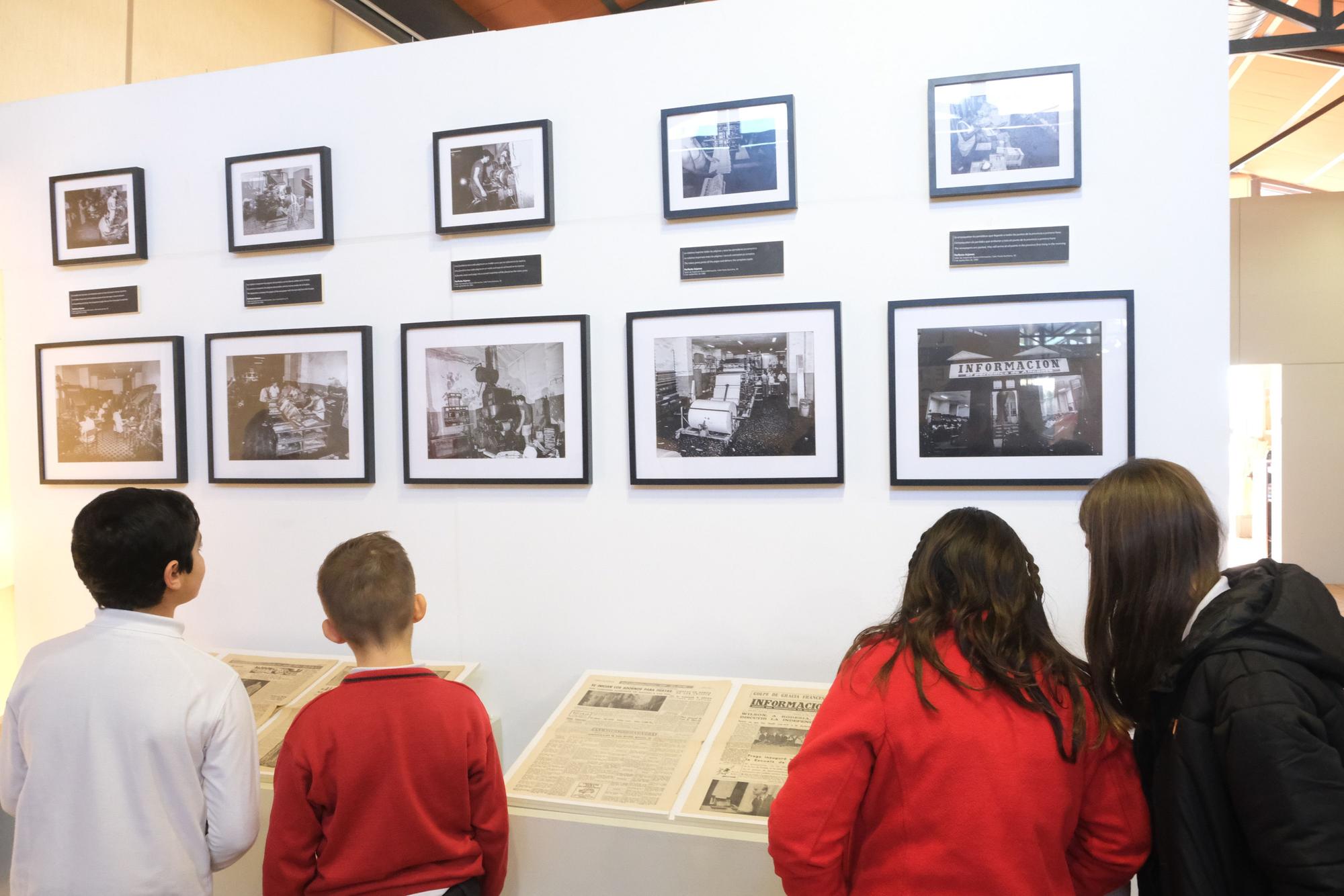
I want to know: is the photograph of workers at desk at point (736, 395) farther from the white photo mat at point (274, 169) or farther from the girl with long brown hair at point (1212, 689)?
the white photo mat at point (274, 169)

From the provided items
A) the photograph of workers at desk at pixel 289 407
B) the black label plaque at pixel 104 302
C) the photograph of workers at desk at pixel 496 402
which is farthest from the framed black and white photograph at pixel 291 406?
the black label plaque at pixel 104 302

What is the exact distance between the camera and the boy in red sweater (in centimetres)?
195

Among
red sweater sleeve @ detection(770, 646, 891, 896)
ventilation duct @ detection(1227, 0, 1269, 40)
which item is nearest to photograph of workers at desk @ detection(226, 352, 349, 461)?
red sweater sleeve @ detection(770, 646, 891, 896)

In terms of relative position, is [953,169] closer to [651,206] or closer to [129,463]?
[651,206]

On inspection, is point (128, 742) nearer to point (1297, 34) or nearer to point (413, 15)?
point (413, 15)

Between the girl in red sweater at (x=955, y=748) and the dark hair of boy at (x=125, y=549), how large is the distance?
4.94ft

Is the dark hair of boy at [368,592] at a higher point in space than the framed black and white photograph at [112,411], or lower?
lower

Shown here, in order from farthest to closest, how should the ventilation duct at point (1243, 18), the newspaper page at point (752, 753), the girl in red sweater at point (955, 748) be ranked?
the ventilation duct at point (1243, 18) < the newspaper page at point (752, 753) < the girl in red sweater at point (955, 748)

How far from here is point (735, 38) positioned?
303 cm

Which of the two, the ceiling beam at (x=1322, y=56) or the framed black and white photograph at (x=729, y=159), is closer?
the framed black and white photograph at (x=729, y=159)

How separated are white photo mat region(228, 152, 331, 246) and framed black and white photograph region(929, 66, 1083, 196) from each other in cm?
237

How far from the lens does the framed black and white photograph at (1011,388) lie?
273 cm

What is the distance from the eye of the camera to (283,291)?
3.49 metres

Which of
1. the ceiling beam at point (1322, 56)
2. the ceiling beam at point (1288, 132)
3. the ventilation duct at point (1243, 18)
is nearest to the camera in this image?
the ventilation duct at point (1243, 18)
